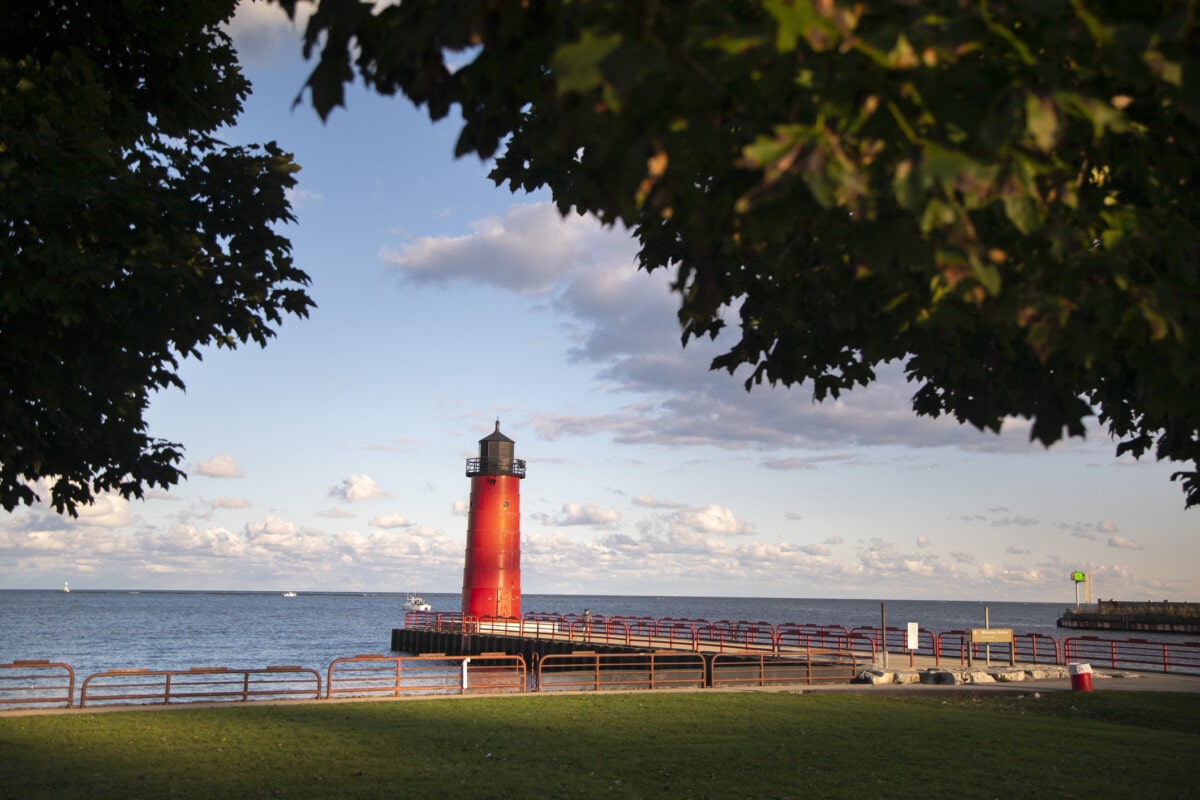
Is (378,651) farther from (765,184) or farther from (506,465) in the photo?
(765,184)

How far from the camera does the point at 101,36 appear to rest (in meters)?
11.4

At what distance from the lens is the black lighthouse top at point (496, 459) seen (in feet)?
178

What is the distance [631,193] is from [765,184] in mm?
602

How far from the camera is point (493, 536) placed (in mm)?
53594

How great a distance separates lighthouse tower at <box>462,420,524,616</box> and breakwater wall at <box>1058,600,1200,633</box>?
8137cm

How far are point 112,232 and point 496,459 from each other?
44368 millimetres

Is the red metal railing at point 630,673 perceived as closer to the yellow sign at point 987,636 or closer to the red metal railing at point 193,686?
the red metal railing at point 193,686

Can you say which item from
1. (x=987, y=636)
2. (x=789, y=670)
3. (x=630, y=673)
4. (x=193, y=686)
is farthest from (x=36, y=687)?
(x=987, y=636)

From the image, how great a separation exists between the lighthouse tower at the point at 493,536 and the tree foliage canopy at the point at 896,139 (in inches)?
1928

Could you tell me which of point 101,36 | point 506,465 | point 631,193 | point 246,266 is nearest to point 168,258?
point 246,266

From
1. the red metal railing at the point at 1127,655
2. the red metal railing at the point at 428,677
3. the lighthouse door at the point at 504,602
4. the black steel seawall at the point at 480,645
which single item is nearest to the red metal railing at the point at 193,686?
the red metal railing at the point at 428,677

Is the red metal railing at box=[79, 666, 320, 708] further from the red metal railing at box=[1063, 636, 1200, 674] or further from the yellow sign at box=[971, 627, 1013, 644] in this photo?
the red metal railing at box=[1063, 636, 1200, 674]

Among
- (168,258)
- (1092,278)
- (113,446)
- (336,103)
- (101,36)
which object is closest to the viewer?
(1092,278)

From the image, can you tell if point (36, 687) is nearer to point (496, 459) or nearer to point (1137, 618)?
point (496, 459)
